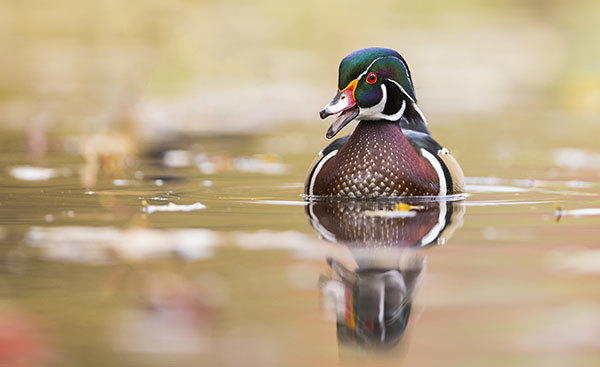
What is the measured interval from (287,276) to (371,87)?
261cm

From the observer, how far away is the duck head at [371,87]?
621cm

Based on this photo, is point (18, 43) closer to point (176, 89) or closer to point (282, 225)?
point (176, 89)

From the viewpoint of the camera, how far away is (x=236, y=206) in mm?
5926

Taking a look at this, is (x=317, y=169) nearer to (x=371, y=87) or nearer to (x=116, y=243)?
(x=371, y=87)

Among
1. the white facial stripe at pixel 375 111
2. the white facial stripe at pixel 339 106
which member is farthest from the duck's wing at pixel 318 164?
the white facial stripe at pixel 339 106

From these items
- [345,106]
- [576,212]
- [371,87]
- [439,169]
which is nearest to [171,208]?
[345,106]

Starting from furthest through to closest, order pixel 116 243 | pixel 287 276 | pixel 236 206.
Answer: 1. pixel 236 206
2. pixel 116 243
3. pixel 287 276

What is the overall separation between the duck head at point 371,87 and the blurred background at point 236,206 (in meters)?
0.65

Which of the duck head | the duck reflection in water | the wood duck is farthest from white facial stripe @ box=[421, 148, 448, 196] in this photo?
the duck head

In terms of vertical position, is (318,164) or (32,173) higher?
(318,164)

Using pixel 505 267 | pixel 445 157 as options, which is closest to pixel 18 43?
pixel 445 157

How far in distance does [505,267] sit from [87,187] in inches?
139

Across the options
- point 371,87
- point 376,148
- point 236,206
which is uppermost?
point 371,87

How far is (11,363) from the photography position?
9.00 ft
